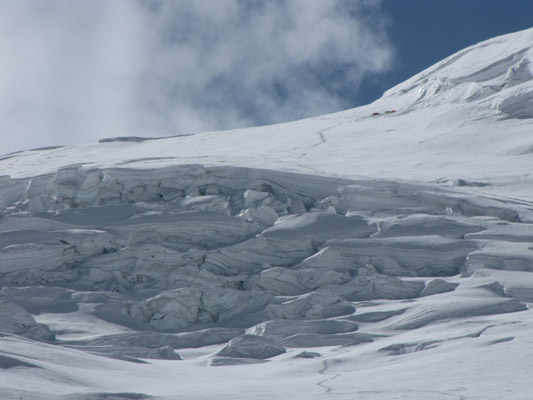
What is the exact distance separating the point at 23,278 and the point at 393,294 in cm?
494

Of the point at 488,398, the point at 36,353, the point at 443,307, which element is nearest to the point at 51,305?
the point at 36,353

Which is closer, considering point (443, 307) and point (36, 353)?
point (36, 353)

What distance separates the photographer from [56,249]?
11.0 metres

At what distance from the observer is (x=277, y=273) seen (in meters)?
10.0

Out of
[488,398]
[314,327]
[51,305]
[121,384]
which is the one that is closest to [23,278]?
[51,305]

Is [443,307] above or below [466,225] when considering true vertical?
below

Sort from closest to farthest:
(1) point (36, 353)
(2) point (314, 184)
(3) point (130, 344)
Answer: (1) point (36, 353), (3) point (130, 344), (2) point (314, 184)

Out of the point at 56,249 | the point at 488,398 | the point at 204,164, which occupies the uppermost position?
the point at 204,164

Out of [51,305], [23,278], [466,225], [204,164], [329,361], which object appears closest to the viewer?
[329,361]

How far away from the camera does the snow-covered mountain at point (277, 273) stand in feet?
17.3

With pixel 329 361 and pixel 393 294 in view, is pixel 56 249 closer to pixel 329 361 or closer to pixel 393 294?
pixel 393 294

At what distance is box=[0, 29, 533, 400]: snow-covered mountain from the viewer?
528 cm

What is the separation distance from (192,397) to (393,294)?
5353 mm

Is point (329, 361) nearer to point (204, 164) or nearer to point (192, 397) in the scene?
point (192, 397)
